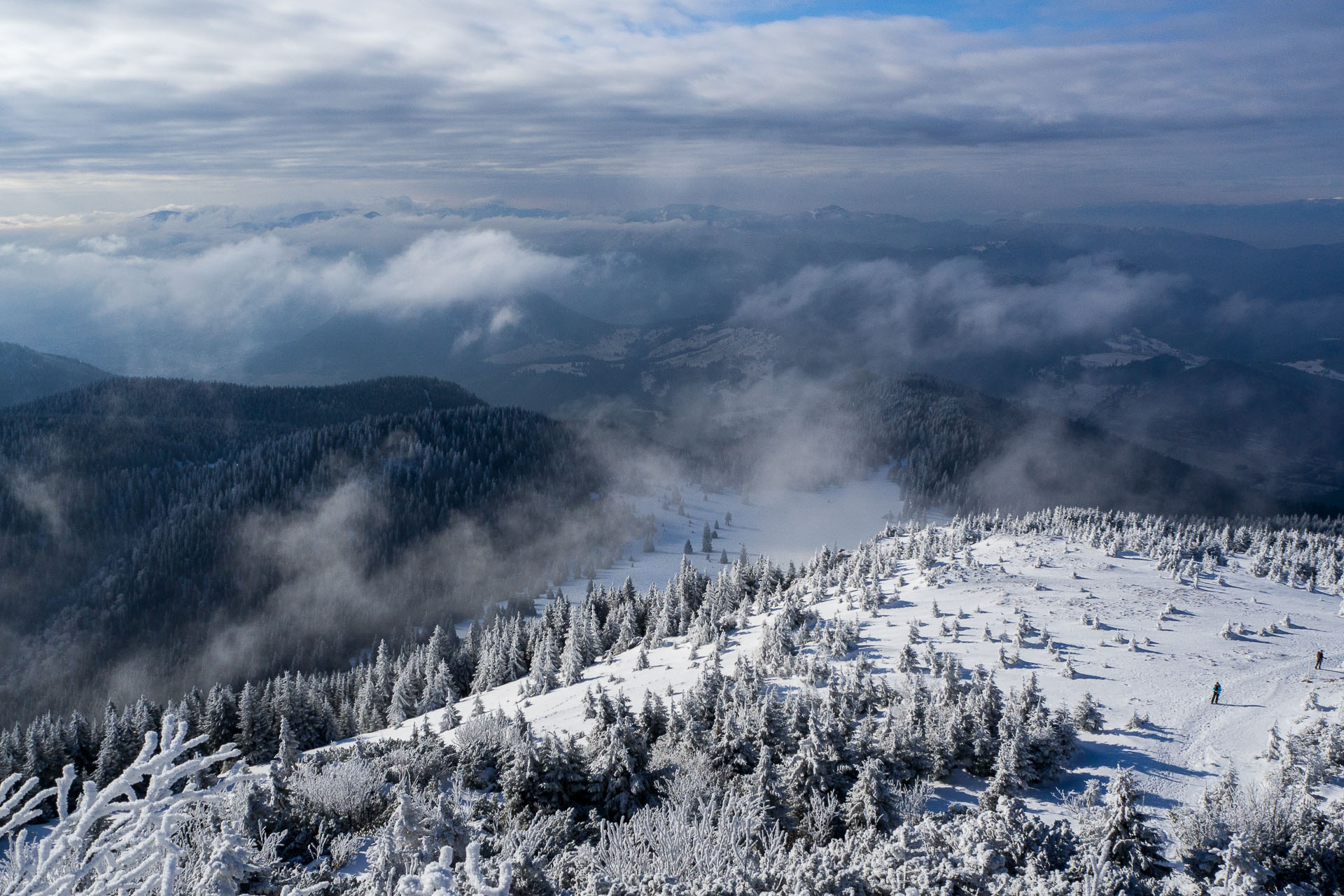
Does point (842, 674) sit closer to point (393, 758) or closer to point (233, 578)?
point (393, 758)

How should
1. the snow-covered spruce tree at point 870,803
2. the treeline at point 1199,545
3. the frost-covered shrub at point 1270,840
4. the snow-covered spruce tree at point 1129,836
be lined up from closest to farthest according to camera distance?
the frost-covered shrub at point 1270,840
the snow-covered spruce tree at point 1129,836
the snow-covered spruce tree at point 870,803
the treeline at point 1199,545

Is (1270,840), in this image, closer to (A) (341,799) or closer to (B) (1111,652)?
(B) (1111,652)

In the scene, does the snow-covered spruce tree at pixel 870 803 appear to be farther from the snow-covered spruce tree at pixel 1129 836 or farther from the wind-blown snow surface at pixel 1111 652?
the snow-covered spruce tree at pixel 1129 836

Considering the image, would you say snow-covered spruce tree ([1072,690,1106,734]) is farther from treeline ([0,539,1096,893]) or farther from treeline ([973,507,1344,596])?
treeline ([973,507,1344,596])

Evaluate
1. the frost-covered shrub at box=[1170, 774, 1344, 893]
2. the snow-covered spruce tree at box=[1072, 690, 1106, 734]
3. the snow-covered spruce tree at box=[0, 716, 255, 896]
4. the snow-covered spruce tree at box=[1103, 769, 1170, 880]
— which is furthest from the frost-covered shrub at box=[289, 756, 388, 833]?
the snow-covered spruce tree at box=[1072, 690, 1106, 734]

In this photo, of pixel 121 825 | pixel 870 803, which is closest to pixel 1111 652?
pixel 870 803

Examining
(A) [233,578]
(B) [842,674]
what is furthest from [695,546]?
(B) [842,674]

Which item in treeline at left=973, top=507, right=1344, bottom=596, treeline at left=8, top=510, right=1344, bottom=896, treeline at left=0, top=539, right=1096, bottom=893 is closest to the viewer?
treeline at left=8, top=510, right=1344, bottom=896

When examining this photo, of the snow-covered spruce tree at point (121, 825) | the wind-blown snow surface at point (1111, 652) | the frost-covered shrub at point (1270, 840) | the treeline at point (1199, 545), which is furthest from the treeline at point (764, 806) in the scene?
the treeline at point (1199, 545)
